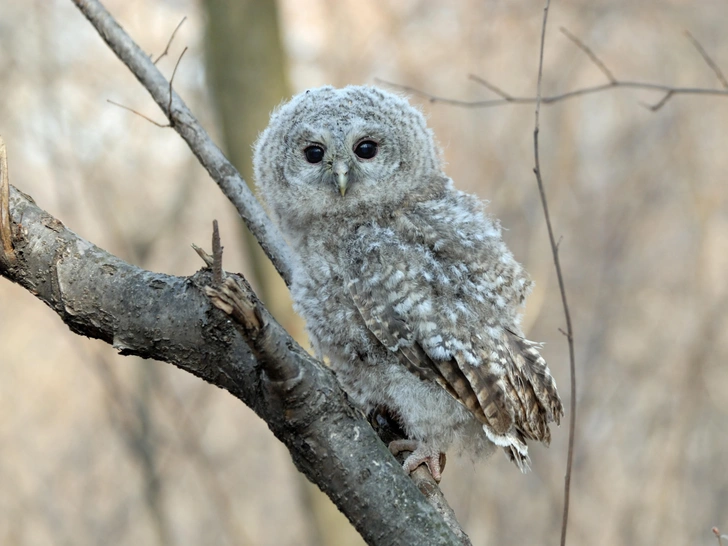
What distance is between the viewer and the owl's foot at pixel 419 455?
205 centimetres

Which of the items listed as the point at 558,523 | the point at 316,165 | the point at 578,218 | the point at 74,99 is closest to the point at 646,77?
the point at 578,218

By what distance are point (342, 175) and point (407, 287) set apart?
49 centimetres

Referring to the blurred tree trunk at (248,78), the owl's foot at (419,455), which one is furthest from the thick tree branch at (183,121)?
the blurred tree trunk at (248,78)

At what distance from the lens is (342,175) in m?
2.39

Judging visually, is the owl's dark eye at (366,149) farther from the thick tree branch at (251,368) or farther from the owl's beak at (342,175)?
the thick tree branch at (251,368)

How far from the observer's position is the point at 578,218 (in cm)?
792

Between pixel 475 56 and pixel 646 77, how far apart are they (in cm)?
235

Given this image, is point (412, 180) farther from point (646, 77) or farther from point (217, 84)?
point (646, 77)

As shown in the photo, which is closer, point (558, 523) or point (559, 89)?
point (559, 89)

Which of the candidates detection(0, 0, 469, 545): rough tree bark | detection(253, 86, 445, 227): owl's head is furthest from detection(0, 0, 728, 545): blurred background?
detection(0, 0, 469, 545): rough tree bark

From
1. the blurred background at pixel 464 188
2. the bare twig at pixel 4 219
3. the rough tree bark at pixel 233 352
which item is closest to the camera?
the rough tree bark at pixel 233 352

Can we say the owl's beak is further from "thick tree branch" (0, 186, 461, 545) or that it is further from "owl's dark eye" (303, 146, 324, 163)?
"thick tree branch" (0, 186, 461, 545)

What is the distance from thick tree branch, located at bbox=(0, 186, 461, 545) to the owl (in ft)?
1.64

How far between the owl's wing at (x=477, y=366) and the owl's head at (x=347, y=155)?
0.39m
